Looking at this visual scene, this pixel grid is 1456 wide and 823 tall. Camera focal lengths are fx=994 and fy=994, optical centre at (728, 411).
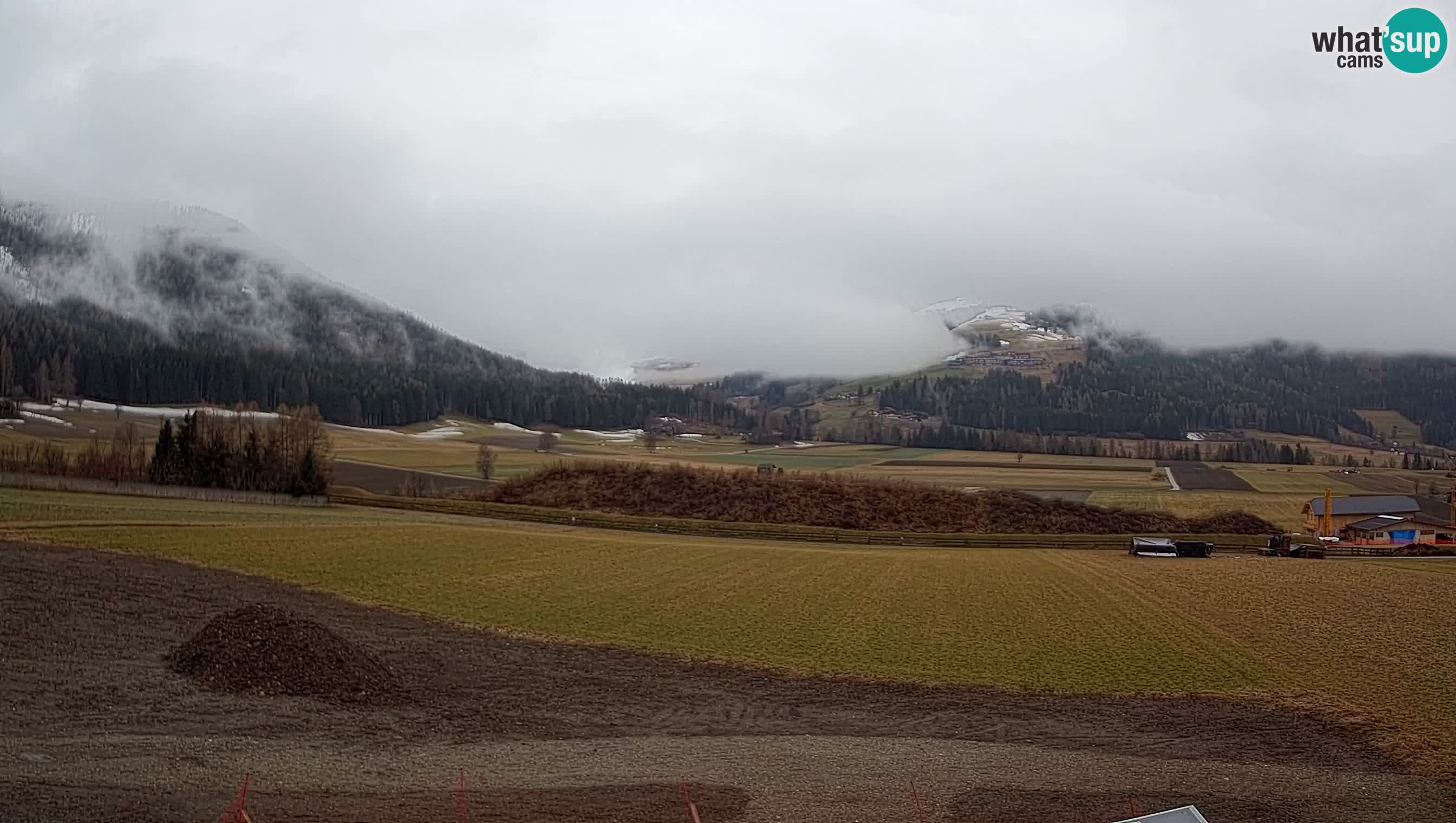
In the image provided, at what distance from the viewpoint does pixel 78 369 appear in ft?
554

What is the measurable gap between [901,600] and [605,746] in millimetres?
24321

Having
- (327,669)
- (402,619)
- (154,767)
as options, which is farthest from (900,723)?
(402,619)

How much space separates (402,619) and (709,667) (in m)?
11.4

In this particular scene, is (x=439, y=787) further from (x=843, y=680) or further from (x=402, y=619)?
(x=402, y=619)

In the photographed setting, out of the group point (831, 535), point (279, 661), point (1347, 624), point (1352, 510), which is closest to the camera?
point (279, 661)

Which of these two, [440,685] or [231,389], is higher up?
[231,389]

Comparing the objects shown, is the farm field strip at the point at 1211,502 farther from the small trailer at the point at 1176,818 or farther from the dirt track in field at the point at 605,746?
the small trailer at the point at 1176,818

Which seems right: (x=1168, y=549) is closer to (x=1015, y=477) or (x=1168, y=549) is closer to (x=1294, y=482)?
(x=1015, y=477)

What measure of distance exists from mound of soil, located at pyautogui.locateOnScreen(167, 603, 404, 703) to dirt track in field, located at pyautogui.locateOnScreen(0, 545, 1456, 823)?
2.06 feet

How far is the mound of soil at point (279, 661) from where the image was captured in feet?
76.2

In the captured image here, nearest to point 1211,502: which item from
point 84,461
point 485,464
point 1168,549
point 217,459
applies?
point 1168,549

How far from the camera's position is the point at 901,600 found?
4325 centimetres

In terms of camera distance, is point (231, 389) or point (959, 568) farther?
point (231, 389)

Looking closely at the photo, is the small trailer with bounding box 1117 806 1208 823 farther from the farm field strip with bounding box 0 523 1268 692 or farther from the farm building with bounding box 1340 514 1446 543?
the farm building with bounding box 1340 514 1446 543
